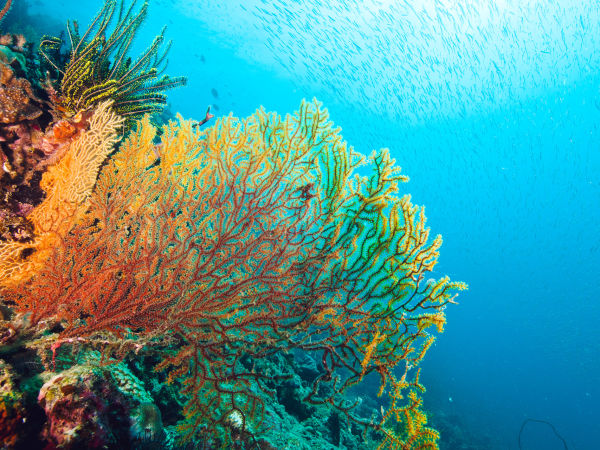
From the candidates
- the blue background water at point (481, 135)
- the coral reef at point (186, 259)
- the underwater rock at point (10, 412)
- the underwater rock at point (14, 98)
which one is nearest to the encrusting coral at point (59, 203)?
the coral reef at point (186, 259)

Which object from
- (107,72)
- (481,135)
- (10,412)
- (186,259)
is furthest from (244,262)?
(481,135)

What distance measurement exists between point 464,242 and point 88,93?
348 feet

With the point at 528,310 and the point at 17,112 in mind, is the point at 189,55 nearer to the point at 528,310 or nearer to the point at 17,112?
the point at 17,112

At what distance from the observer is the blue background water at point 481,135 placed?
55969 millimetres

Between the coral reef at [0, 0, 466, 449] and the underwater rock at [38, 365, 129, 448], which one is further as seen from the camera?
the coral reef at [0, 0, 466, 449]

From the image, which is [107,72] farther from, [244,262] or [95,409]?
[95,409]

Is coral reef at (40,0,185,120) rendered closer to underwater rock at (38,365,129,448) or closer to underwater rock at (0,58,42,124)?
underwater rock at (0,58,42,124)

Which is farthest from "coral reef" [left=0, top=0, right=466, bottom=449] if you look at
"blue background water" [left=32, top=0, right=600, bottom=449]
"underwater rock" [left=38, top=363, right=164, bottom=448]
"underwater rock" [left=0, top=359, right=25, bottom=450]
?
"blue background water" [left=32, top=0, right=600, bottom=449]

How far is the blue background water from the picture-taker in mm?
55969

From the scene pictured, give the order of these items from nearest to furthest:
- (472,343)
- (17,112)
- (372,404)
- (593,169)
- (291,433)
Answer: (17,112) → (291,433) → (372,404) → (593,169) → (472,343)

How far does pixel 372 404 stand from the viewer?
14.5 metres

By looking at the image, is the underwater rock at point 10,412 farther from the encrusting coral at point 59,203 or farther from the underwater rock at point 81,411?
the encrusting coral at point 59,203

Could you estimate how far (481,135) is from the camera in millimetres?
76625

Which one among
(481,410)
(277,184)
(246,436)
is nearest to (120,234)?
(277,184)
